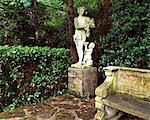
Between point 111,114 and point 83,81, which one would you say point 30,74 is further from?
point 111,114

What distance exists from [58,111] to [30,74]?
1.62m

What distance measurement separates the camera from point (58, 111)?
5.25 metres

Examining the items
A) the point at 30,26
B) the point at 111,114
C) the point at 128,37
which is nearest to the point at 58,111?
the point at 111,114

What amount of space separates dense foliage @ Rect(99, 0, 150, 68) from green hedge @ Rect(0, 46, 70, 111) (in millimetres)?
1278

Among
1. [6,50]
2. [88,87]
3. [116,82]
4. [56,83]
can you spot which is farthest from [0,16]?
[116,82]

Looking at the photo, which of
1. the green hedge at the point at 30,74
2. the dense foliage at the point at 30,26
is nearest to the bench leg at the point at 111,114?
the green hedge at the point at 30,74

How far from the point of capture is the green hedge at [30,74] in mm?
6039

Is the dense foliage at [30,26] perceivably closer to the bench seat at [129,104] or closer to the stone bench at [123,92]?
the stone bench at [123,92]

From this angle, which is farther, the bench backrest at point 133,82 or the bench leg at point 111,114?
the bench leg at point 111,114

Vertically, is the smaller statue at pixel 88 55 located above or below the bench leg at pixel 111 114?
above

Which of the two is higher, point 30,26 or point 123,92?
point 30,26

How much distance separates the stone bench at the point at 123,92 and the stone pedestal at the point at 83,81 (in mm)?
1626

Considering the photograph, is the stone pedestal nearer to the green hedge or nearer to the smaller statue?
the smaller statue

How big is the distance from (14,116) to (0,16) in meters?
4.24
